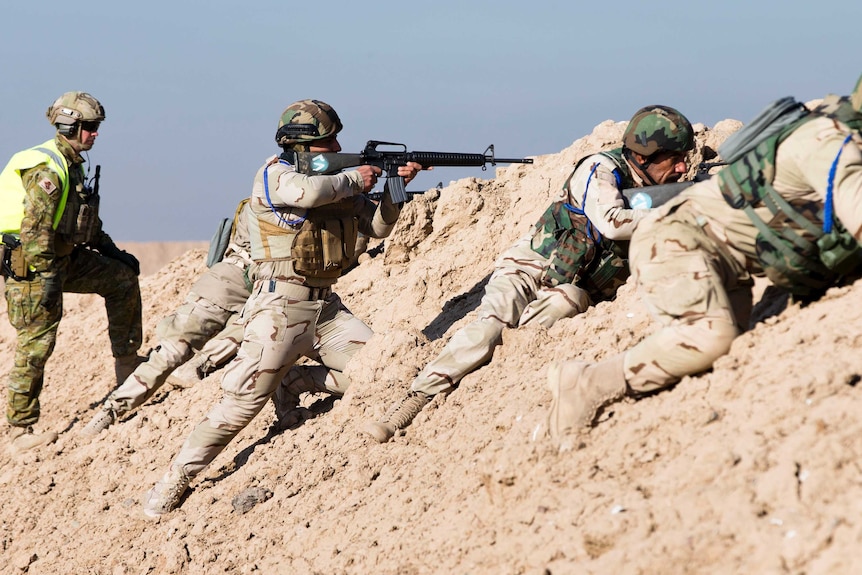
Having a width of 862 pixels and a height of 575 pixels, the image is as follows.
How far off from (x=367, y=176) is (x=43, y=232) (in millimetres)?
3078

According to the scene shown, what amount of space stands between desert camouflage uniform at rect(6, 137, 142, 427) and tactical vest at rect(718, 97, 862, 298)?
19.2ft

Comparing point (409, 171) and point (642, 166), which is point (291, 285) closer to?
point (409, 171)

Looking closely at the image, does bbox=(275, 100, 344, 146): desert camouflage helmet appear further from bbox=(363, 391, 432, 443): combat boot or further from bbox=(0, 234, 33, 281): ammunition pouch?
bbox=(0, 234, 33, 281): ammunition pouch

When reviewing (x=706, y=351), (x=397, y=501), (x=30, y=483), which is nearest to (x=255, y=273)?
(x=397, y=501)

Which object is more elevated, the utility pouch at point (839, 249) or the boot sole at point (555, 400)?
the utility pouch at point (839, 249)

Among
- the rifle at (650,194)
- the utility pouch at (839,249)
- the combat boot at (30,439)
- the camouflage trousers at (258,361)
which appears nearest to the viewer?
the utility pouch at (839,249)

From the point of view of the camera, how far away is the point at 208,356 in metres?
9.18

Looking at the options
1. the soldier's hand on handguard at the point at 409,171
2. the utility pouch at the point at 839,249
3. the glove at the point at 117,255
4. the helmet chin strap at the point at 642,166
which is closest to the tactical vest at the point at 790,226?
the utility pouch at the point at 839,249

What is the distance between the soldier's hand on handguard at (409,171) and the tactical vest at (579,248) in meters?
1.17

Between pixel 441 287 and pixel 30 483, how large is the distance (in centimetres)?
351

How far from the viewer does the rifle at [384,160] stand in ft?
21.8

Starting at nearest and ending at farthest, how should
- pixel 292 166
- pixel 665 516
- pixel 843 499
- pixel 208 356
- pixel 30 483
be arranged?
pixel 843 499
pixel 665 516
pixel 292 166
pixel 30 483
pixel 208 356

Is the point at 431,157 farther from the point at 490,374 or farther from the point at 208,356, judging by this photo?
the point at 208,356

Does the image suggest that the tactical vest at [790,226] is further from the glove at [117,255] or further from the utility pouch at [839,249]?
the glove at [117,255]
